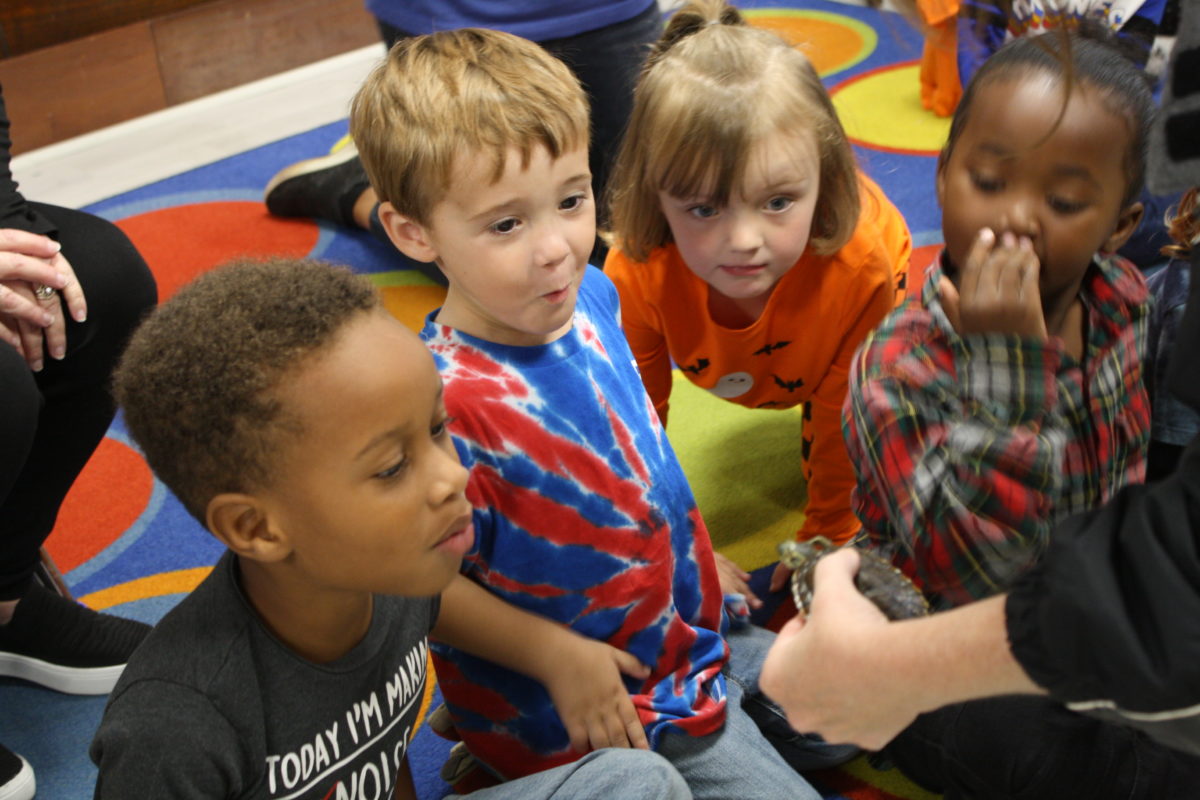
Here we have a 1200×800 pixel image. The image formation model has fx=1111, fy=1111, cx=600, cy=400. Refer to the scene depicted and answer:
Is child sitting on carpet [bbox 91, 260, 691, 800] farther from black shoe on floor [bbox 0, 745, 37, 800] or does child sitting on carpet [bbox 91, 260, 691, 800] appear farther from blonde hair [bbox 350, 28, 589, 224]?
black shoe on floor [bbox 0, 745, 37, 800]

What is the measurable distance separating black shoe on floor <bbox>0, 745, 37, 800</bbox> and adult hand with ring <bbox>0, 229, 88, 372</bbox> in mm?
404

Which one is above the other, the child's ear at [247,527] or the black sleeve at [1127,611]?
the black sleeve at [1127,611]

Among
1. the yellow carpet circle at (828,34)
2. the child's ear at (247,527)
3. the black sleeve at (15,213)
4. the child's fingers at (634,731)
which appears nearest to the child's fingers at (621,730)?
the child's fingers at (634,731)

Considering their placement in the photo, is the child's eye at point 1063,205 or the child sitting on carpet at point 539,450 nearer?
the child's eye at point 1063,205

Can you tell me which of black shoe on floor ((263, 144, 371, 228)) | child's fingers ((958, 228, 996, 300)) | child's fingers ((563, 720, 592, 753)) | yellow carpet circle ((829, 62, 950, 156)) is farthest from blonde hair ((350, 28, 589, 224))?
yellow carpet circle ((829, 62, 950, 156))

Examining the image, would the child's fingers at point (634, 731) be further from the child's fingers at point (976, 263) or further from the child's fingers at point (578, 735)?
the child's fingers at point (976, 263)

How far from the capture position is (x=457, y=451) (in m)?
0.95

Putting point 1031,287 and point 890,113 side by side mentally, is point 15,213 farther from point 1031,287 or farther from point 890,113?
point 890,113

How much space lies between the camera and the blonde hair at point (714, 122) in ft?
3.84

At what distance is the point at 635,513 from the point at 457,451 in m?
0.18

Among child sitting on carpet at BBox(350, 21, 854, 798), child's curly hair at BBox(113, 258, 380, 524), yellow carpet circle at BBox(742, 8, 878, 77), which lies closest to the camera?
child's curly hair at BBox(113, 258, 380, 524)

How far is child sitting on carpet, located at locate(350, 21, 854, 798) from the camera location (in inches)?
37.5

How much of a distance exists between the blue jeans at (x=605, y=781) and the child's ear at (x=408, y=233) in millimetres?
466

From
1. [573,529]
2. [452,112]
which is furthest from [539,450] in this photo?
[452,112]
